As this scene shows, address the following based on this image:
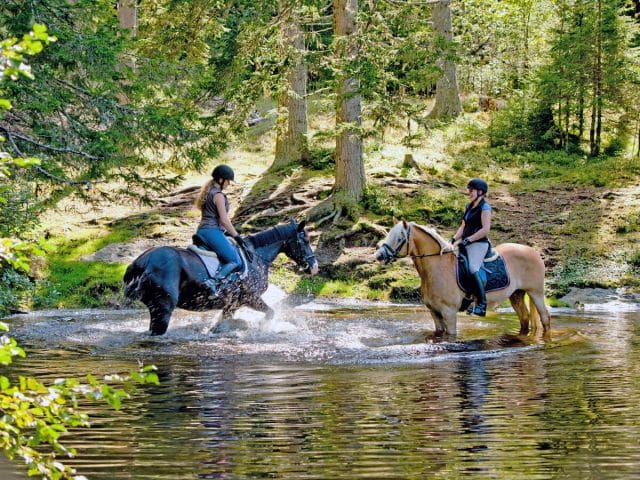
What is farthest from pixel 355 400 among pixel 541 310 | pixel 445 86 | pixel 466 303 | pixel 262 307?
pixel 445 86

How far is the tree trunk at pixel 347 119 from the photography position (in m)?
18.8

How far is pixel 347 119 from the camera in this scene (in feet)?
67.2

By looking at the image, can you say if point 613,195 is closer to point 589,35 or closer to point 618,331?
point 589,35

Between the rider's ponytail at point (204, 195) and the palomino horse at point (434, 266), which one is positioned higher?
the rider's ponytail at point (204, 195)

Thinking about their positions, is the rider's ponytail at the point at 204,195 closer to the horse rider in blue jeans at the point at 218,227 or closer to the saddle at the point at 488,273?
the horse rider in blue jeans at the point at 218,227

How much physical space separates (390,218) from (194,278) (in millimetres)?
9176

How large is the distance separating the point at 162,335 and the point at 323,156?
12.6 meters

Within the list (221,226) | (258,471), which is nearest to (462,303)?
(221,226)

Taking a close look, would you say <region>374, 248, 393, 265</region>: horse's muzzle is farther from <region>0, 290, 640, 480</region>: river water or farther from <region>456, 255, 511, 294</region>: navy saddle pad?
<region>0, 290, 640, 480</region>: river water

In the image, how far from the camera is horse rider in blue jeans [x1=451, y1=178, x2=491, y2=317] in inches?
468

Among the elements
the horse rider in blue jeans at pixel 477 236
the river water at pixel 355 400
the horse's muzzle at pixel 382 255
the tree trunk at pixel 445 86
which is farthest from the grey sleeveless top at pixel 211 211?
the tree trunk at pixel 445 86

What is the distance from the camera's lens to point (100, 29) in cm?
1555

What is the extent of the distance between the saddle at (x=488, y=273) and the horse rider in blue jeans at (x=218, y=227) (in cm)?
306

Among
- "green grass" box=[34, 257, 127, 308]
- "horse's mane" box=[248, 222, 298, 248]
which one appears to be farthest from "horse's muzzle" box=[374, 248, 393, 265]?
"green grass" box=[34, 257, 127, 308]
